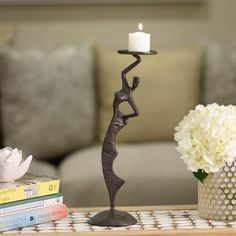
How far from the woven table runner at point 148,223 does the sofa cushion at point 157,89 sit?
5.25 feet

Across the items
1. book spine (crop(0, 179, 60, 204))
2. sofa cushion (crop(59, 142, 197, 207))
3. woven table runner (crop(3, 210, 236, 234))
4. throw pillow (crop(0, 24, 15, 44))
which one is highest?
throw pillow (crop(0, 24, 15, 44))

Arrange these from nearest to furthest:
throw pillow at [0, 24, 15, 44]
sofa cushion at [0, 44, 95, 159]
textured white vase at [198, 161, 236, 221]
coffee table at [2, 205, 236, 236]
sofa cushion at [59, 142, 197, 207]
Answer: coffee table at [2, 205, 236, 236]
textured white vase at [198, 161, 236, 221]
sofa cushion at [59, 142, 197, 207]
sofa cushion at [0, 44, 95, 159]
throw pillow at [0, 24, 15, 44]

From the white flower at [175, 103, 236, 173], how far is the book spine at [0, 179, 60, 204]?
1.16ft

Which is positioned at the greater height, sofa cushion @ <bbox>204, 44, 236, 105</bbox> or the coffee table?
sofa cushion @ <bbox>204, 44, 236, 105</bbox>

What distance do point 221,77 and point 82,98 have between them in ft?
2.15

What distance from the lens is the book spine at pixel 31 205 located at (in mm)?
2084

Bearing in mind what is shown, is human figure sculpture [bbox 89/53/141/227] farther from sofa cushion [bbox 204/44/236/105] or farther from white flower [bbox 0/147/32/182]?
sofa cushion [bbox 204/44/236/105]

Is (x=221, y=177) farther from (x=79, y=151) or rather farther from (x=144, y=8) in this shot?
(x=144, y=8)

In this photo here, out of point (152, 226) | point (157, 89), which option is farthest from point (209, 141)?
point (157, 89)

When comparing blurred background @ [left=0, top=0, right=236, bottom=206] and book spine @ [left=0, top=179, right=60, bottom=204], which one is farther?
blurred background @ [left=0, top=0, right=236, bottom=206]

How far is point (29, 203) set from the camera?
2.13 m

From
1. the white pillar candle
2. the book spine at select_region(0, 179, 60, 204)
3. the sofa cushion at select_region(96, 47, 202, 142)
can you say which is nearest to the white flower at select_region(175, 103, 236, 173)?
the white pillar candle

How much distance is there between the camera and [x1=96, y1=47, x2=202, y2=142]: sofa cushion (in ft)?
12.7

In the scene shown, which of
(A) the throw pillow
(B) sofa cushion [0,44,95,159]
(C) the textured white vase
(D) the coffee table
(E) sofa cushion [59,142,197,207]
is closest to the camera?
(D) the coffee table
